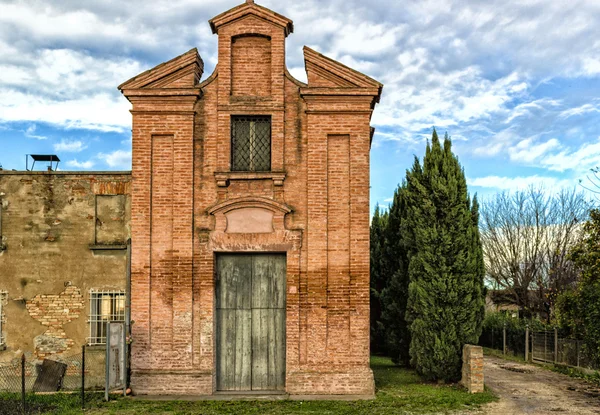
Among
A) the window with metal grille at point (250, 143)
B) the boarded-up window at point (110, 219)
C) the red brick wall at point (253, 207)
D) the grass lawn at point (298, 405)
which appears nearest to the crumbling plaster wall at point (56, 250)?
the boarded-up window at point (110, 219)

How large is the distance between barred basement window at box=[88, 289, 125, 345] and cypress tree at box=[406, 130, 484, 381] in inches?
272

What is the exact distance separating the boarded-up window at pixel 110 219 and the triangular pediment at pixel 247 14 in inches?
182

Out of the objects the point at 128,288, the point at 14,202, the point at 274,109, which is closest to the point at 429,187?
the point at 274,109

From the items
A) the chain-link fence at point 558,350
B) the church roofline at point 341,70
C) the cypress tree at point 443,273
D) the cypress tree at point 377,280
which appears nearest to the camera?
the church roofline at point 341,70

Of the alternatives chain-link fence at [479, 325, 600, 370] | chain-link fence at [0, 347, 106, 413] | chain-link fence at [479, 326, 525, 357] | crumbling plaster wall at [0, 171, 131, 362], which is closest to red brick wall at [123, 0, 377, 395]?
crumbling plaster wall at [0, 171, 131, 362]

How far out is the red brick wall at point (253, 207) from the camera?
43.1 feet

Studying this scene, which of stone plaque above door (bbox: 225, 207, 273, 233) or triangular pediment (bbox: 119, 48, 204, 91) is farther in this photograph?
triangular pediment (bbox: 119, 48, 204, 91)

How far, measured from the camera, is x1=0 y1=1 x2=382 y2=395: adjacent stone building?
13.2m

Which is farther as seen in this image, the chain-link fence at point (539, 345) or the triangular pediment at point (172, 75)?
the chain-link fence at point (539, 345)

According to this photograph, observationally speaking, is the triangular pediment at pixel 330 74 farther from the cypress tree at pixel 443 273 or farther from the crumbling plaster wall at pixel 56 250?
the crumbling plaster wall at pixel 56 250

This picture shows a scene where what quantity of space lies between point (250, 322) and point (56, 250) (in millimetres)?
4776

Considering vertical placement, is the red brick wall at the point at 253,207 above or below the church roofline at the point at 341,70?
below

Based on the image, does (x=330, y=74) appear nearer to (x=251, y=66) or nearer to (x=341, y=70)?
(x=341, y=70)

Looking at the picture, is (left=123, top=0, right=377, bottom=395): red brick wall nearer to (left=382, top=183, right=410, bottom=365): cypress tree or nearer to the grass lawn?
the grass lawn
